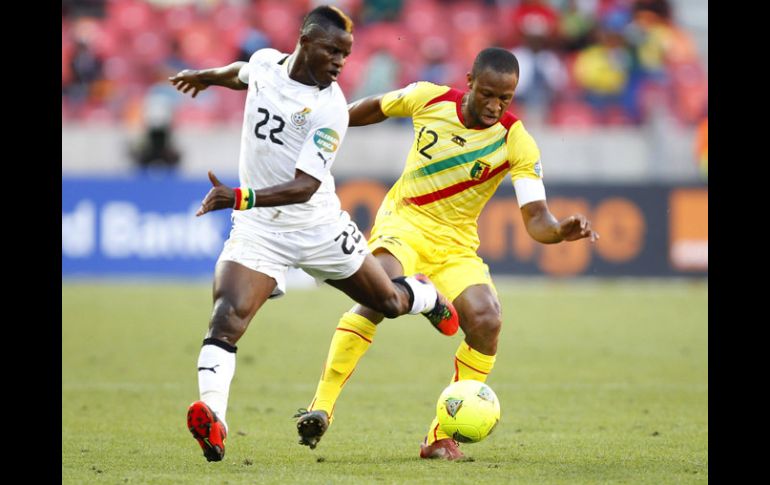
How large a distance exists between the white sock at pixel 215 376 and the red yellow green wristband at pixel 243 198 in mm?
758

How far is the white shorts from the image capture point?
22.0 ft

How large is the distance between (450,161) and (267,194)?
5.41ft

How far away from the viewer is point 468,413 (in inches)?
268

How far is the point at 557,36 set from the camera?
22750 millimetres

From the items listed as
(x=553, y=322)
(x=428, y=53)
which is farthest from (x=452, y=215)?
(x=428, y=53)

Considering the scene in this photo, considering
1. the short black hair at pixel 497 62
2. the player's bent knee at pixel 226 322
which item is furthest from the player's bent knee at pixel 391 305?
the short black hair at pixel 497 62

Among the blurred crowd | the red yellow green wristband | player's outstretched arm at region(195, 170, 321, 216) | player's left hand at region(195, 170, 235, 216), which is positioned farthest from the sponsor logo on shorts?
the blurred crowd

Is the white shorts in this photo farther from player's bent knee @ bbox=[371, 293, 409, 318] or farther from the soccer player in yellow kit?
the soccer player in yellow kit

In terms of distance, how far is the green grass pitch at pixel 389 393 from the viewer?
6566mm

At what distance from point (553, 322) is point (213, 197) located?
9186 millimetres

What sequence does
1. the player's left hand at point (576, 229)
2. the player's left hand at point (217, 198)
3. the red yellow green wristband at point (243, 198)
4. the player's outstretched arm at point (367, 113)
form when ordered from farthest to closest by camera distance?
the player's outstretched arm at point (367, 113)
the player's left hand at point (576, 229)
the red yellow green wristband at point (243, 198)
the player's left hand at point (217, 198)

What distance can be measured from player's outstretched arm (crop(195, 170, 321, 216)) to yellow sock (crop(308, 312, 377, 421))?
3.87ft

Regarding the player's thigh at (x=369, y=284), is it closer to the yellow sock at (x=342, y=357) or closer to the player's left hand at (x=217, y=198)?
the yellow sock at (x=342, y=357)
